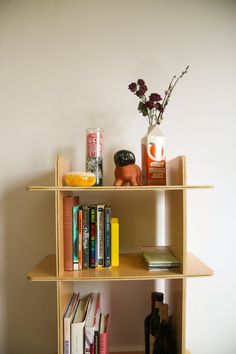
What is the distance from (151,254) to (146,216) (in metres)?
0.23

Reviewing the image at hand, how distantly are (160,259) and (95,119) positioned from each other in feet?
2.52

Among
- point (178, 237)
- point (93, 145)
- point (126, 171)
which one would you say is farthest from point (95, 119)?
point (178, 237)

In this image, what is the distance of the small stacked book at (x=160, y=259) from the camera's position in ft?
3.37

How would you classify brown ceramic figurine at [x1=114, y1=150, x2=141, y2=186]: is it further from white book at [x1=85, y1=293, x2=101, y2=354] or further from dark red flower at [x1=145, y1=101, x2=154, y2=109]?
white book at [x1=85, y1=293, x2=101, y2=354]

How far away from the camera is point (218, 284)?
4.38 feet

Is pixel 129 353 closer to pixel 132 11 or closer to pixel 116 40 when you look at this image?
pixel 116 40

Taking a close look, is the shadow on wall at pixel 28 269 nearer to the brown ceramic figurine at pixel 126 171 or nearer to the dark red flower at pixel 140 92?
the brown ceramic figurine at pixel 126 171

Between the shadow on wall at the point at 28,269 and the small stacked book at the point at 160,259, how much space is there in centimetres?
52

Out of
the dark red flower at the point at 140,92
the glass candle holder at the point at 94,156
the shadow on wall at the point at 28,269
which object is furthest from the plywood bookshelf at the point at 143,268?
the dark red flower at the point at 140,92

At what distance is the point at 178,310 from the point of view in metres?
1.04

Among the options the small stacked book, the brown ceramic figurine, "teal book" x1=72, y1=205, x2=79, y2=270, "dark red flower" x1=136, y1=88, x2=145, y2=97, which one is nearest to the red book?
"teal book" x1=72, y1=205, x2=79, y2=270

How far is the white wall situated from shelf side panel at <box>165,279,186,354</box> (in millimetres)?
218

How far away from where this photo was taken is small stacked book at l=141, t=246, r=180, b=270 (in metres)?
1.03

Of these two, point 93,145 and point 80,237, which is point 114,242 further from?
point 93,145
